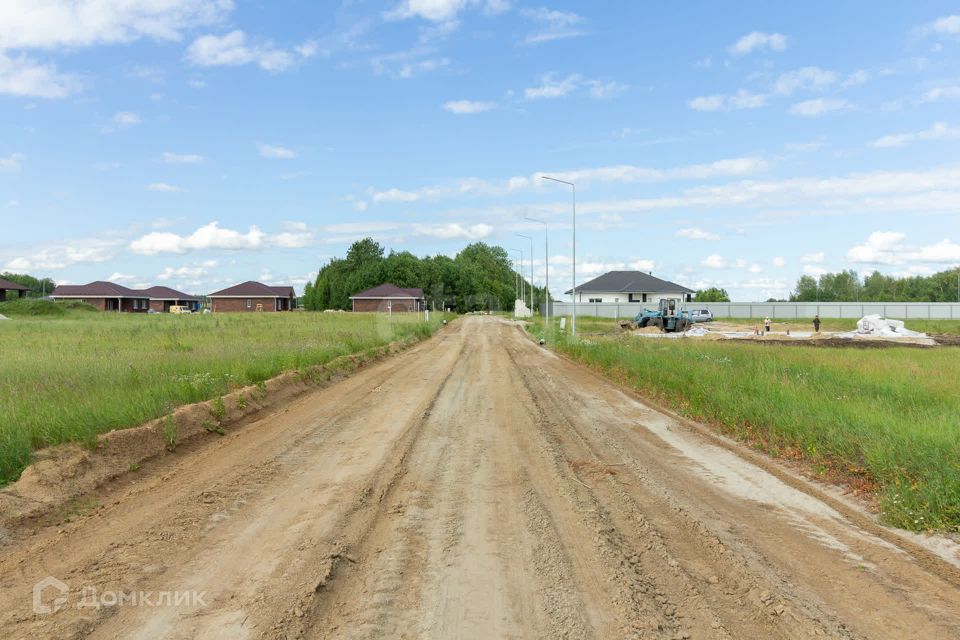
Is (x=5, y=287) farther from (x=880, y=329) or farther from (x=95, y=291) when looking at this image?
(x=880, y=329)

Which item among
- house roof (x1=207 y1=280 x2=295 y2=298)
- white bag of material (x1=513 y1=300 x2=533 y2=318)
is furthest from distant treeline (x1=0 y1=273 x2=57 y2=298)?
white bag of material (x1=513 y1=300 x2=533 y2=318)

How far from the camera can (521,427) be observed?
1109 centimetres

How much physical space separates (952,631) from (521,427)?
730 centimetres

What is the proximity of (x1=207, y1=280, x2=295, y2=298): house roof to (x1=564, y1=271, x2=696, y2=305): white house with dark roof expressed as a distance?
4564 cm

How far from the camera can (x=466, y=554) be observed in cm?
527

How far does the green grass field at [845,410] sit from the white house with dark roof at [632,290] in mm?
67291

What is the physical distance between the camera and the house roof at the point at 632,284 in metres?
87.3

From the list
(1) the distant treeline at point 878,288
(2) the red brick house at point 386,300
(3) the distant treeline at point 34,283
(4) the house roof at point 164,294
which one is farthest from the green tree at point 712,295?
(3) the distant treeline at point 34,283

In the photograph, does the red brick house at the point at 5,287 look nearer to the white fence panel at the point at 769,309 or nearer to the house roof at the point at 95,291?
the house roof at the point at 95,291

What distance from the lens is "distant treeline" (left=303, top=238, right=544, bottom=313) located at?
119062mm

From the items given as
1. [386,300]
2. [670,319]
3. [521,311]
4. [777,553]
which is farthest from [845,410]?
[386,300]

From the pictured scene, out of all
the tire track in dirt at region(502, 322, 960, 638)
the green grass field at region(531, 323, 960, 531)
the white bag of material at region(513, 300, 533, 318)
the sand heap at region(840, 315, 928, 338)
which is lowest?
the tire track in dirt at region(502, 322, 960, 638)

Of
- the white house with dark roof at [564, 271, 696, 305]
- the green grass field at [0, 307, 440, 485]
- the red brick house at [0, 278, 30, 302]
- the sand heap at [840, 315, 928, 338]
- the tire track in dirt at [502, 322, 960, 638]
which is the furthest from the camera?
the white house with dark roof at [564, 271, 696, 305]

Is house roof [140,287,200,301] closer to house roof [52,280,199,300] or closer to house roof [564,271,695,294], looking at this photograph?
house roof [52,280,199,300]
